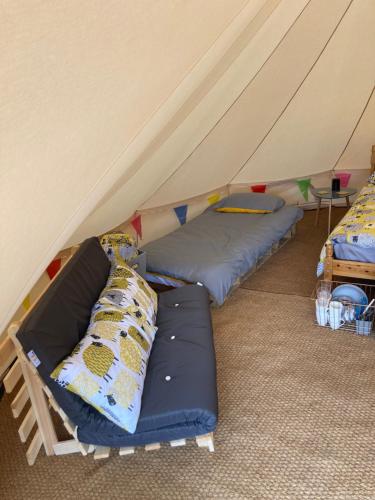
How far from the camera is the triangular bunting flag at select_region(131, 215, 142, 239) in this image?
353 cm

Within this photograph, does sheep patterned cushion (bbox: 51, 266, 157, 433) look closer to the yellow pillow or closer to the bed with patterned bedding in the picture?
the bed with patterned bedding

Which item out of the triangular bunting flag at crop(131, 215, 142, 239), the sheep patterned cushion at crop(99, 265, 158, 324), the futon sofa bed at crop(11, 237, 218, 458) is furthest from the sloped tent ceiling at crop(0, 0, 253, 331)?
the triangular bunting flag at crop(131, 215, 142, 239)

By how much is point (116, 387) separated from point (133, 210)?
2.05 metres

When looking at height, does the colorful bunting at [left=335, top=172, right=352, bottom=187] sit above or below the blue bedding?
above

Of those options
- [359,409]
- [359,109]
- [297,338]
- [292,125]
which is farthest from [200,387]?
[359,109]

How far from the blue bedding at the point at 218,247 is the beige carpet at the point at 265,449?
26.1 inches

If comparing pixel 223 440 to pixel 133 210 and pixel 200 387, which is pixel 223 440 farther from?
pixel 133 210

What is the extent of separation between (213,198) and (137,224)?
3.98ft

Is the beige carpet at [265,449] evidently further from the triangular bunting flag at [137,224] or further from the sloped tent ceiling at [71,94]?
the triangular bunting flag at [137,224]

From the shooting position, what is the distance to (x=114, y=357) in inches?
66.1

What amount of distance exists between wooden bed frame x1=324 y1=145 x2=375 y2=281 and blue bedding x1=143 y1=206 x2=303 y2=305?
64 centimetres

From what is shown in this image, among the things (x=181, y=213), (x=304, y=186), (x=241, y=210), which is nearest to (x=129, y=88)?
(x=181, y=213)

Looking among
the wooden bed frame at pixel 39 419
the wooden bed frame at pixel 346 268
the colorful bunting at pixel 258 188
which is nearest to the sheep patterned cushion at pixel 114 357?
the wooden bed frame at pixel 39 419

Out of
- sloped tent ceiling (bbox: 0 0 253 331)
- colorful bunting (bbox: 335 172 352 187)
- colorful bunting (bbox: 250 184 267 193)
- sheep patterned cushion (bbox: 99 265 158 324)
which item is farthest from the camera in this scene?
colorful bunting (bbox: 335 172 352 187)
